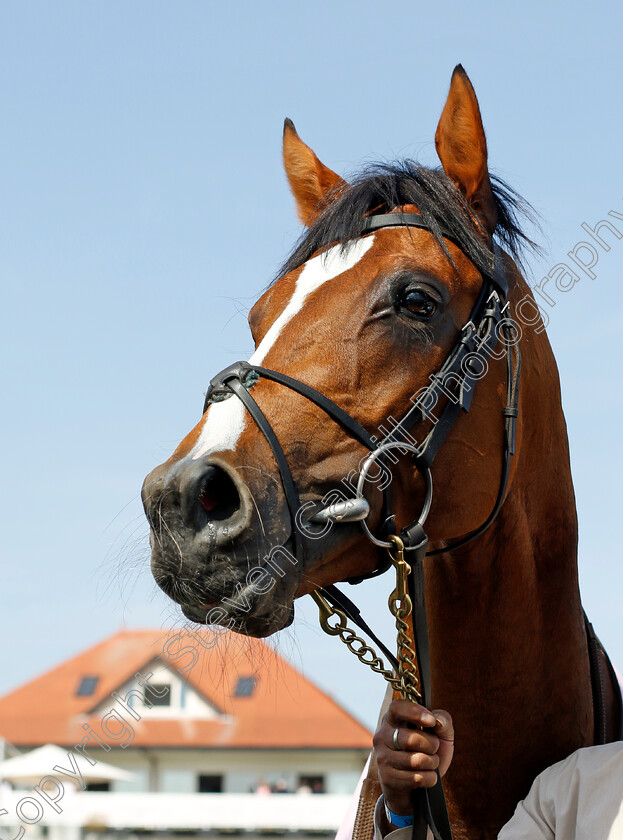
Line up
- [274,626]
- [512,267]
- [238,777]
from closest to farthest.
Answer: [274,626]
[512,267]
[238,777]

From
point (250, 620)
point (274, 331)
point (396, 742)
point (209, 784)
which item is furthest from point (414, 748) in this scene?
point (209, 784)

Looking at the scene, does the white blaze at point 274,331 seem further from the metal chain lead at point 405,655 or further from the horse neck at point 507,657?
the horse neck at point 507,657

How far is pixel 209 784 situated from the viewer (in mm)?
30609

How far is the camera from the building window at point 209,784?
99.8 ft

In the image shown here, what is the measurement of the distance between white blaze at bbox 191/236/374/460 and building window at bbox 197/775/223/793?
1209 inches

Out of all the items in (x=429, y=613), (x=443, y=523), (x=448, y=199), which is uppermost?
(x=448, y=199)

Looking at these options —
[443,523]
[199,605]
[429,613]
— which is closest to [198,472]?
[199,605]

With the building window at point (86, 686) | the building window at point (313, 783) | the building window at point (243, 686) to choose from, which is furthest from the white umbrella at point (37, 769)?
the building window at point (86, 686)

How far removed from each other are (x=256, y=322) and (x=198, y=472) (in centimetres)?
91

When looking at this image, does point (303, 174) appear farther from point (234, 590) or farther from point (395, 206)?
point (234, 590)

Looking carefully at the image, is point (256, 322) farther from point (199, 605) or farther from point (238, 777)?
point (238, 777)

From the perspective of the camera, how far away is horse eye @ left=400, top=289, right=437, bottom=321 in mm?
2715

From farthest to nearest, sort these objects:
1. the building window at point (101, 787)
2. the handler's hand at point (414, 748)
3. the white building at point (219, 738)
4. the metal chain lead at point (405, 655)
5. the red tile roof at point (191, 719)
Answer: the red tile roof at point (191, 719) < the white building at point (219, 738) < the building window at point (101, 787) < the metal chain lead at point (405, 655) < the handler's hand at point (414, 748)

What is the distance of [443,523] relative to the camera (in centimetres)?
270
